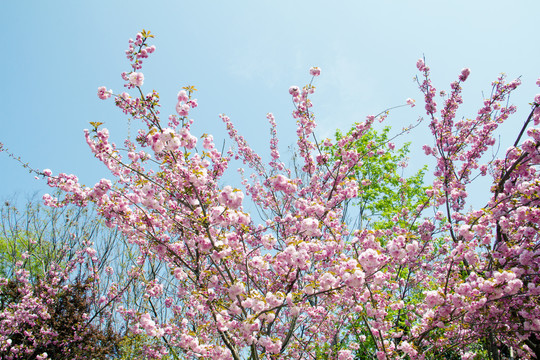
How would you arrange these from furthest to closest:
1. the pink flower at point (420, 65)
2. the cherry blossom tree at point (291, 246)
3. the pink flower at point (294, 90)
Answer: the pink flower at point (420, 65) → the pink flower at point (294, 90) → the cherry blossom tree at point (291, 246)

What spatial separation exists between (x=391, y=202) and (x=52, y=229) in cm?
1261

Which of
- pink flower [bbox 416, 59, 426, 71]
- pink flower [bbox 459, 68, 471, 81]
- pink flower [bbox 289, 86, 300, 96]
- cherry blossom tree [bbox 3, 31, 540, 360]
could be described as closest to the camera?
cherry blossom tree [bbox 3, 31, 540, 360]

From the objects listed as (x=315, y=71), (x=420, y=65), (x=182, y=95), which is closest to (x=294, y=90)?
(x=315, y=71)

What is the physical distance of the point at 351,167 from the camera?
608 centimetres

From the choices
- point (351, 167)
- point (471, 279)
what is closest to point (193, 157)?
point (351, 167)

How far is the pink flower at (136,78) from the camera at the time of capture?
4012 mm

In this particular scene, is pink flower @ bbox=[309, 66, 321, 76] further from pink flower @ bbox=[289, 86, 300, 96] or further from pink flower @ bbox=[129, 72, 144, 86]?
pink flower @ bbox=[129, 72, 144, 86]

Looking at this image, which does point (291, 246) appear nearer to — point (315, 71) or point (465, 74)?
point (315, 71)

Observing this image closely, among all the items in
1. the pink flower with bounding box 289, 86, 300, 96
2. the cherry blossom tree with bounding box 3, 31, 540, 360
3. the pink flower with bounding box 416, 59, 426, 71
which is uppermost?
the pink flower with bounding box 416, 59, 426, 71

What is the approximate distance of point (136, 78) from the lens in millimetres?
4055

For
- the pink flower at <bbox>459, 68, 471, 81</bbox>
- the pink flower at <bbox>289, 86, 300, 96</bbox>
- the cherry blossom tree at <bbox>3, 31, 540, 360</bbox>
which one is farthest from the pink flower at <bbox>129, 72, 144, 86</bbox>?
the pink flower at <bbox>459, 68, 471, 81</bbox>

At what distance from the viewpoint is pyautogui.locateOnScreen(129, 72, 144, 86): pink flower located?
158 inches

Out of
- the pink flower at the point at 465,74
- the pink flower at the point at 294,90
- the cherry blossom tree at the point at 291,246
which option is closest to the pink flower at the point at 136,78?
the cherry blossom tree at the point at 291,246

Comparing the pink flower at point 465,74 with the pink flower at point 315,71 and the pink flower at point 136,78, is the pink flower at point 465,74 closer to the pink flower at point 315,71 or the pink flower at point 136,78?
the pink flower at point 315,71
